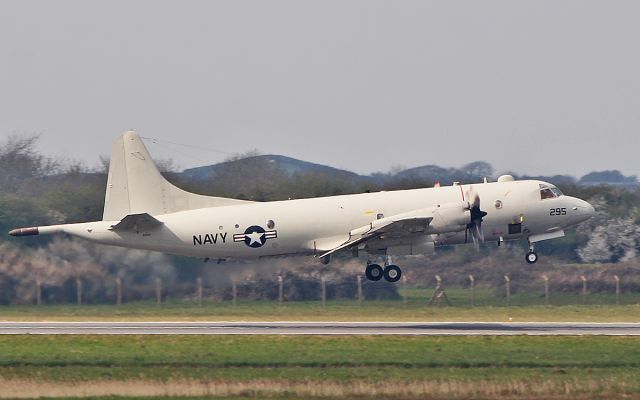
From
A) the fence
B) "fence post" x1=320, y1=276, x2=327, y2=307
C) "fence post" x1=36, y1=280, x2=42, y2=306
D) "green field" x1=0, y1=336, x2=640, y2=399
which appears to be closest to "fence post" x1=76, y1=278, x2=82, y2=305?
"fence post" x1=36, y1=280, x2=42, y2=306

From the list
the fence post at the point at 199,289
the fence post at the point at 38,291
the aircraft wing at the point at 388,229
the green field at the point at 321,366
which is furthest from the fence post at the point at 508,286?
the fence post at the point at 38,291

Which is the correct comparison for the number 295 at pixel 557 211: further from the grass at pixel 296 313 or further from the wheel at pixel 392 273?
the wheel at pixel 392 273

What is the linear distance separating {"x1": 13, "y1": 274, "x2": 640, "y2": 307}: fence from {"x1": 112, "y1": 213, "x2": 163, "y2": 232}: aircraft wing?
5.00m

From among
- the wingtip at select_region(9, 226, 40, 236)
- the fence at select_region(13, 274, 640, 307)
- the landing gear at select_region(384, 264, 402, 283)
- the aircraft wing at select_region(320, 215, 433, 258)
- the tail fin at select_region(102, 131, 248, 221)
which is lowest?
the fence at select_region(13, 274, 640, 307)

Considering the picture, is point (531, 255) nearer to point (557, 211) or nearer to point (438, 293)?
point (557, 211)

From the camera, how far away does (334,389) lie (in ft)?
111

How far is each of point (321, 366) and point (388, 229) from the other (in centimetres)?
1237

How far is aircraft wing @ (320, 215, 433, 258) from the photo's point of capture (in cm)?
4902

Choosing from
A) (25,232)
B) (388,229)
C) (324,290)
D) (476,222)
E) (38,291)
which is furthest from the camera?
(324,290)

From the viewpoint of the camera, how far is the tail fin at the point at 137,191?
51.1 metres

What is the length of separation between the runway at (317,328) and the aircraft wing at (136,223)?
406 centimetres

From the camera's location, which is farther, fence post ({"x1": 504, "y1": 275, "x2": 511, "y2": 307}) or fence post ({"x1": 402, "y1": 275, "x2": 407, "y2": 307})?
fence post ({"x1": 504, "y1": 275, "x2": 511, "y2": 307})

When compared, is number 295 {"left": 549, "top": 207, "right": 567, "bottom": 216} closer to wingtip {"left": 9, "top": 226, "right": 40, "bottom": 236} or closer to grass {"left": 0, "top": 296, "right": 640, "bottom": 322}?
grass {"left": 0, "top": 296, "right": 640, "bottom": 322}

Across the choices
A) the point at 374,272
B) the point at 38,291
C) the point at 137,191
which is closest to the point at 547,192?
the point at 374,272
